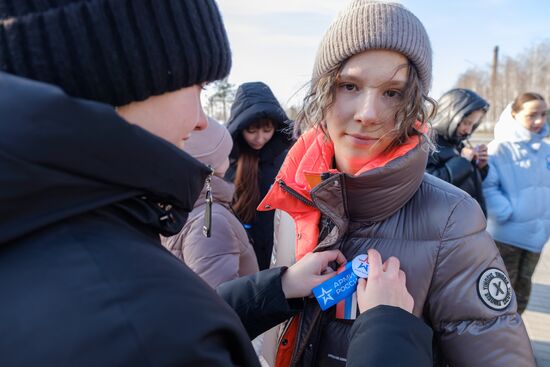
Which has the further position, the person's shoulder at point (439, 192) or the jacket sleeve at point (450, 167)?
the jacket sleeve at point (450, 167)

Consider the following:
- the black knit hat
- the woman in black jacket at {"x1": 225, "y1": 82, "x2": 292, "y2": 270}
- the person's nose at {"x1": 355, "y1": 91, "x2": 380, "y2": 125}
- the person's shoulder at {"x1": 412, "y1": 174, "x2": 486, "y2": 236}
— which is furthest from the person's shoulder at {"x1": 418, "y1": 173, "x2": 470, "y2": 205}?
the woman in black jacket at {"x1": 225, "y1": 82, "x2": 292, "y2": 270}

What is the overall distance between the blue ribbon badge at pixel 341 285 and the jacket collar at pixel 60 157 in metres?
0.76

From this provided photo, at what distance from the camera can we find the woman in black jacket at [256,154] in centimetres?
329

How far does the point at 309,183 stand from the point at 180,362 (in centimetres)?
99

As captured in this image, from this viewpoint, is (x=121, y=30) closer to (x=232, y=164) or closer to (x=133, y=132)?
(x=133, y=132)

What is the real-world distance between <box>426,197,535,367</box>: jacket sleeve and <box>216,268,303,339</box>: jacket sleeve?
467 mm

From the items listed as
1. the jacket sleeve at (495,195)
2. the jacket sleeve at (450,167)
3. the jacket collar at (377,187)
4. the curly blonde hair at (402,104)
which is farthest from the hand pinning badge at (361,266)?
the jacket sleeve at (495,195)

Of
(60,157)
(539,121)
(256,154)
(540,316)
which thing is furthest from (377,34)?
(540,316)

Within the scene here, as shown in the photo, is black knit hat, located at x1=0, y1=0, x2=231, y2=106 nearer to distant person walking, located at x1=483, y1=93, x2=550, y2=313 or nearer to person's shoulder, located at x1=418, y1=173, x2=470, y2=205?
person's shoulder, located at x1=418, y1=173, x2=470, y2=205

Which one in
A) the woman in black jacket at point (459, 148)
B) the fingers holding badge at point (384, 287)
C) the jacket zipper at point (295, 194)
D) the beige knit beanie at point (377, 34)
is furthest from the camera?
the woman in black jacket at point (459, 148)

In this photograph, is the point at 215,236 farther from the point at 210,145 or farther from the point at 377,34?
the point at 377,34

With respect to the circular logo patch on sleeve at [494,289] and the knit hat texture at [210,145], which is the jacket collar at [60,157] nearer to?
the circular logo patch on sleeve at [494,289]

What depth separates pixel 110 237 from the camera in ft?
2.19

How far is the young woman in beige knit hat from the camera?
1.21 m
